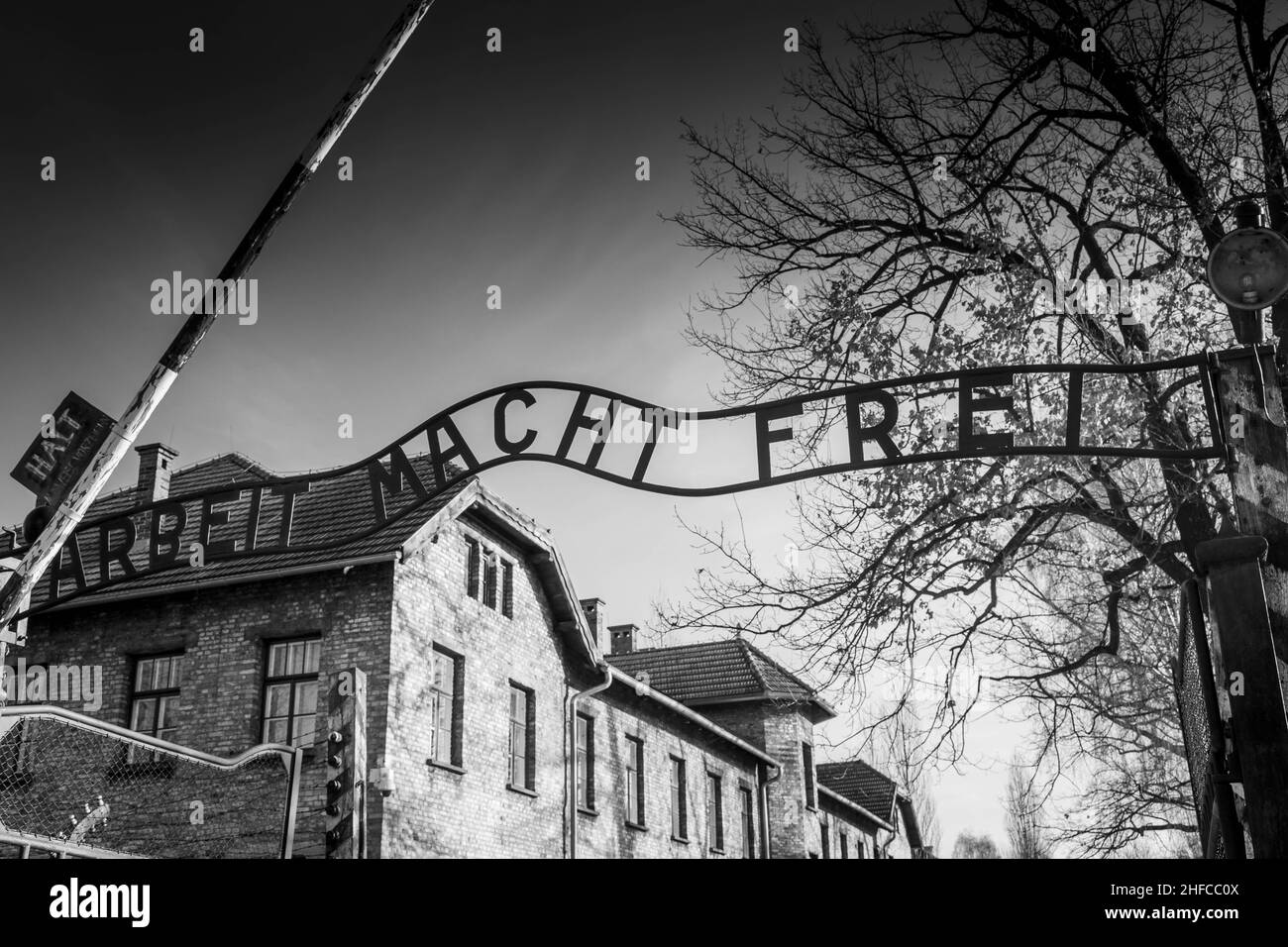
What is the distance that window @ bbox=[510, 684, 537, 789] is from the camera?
18781mm

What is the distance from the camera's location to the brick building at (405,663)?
15531 mm

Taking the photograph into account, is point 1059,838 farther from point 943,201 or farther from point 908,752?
point 943,201

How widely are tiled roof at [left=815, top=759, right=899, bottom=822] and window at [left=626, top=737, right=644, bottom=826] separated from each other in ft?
66.2

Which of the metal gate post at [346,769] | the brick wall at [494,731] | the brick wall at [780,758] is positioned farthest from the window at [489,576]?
the brick wall at [780,758]

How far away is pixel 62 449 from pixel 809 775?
90.9ft

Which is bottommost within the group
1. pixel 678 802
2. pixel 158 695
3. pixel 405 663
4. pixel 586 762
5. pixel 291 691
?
pixel 678 802

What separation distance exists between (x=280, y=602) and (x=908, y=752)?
33.6 feet

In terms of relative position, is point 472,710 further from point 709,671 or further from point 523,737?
point 709,671

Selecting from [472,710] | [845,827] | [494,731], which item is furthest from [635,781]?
[845,827]

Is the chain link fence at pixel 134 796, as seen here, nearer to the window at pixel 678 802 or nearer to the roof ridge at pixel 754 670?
the window at pixel 678 802

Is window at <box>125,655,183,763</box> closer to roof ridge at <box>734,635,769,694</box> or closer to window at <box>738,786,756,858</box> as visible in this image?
roof ridge at <box>734,635,769,694</box>

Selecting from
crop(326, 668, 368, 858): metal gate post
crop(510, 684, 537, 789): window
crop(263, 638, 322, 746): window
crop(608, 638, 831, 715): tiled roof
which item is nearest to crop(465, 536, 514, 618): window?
crop(510, 684, 537, 789): window

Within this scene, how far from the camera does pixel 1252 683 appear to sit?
4.16 m

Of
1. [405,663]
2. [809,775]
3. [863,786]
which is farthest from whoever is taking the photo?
[863,786]
